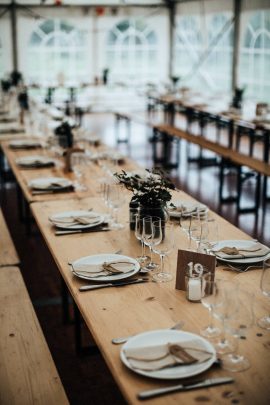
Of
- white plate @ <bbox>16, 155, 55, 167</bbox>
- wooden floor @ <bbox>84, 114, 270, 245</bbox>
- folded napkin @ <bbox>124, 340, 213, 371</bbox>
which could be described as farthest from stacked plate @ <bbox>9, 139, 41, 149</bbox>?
folded napkin @ <bbox>124, 340, 213, 371</bbox>

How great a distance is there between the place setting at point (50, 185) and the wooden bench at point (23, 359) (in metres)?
1.02

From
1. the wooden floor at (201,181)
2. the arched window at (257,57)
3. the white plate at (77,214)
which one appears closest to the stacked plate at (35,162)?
the white plate at (77,214)

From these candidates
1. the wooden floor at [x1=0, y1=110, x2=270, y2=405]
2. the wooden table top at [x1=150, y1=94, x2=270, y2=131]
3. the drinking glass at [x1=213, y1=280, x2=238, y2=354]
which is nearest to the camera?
the drinking glass at [x1=213, y1=280, x2=238, y2=354]

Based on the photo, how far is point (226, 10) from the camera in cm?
1246

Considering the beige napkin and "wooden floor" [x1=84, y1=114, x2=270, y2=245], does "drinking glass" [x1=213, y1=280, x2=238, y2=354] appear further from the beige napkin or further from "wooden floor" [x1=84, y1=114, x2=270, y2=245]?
"wooden floor" [x1=84, y1=114, x2=270, y2=245]

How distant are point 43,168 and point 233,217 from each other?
230cm

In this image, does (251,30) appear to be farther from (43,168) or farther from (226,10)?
(43,168)

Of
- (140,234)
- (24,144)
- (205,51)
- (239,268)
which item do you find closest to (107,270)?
(140,234)

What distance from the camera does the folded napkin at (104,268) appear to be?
8.74 ft

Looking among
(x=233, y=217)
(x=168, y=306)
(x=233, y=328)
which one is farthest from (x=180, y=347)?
(x=233, y=217)

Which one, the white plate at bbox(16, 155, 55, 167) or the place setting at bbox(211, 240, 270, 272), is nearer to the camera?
the place setting at bbox(211, 240, 270, 272)

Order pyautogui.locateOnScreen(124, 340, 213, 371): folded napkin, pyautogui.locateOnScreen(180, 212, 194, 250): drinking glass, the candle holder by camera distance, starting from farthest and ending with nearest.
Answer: pyautogui.locateOnScreen(180, 212, 194, 250): drinking glass < the candle holder < pyautogui.locateOnScreen(124, 340, 213, 371): folded napkin

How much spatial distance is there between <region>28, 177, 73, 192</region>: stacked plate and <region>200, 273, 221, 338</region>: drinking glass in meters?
2.33

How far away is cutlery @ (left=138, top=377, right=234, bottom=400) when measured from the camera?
5.79ft
